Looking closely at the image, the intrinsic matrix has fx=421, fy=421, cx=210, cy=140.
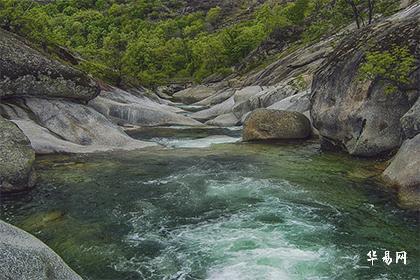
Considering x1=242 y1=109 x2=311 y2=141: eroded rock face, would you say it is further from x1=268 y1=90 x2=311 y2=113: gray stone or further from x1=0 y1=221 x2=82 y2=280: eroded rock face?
x1=0 y1=221 x2=82 y2=280: eroded rock face

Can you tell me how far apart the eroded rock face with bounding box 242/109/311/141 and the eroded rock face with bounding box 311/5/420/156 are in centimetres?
246

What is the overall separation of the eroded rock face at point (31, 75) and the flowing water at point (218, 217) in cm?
634

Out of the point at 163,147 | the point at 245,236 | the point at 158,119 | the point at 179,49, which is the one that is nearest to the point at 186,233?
the point at 245,236

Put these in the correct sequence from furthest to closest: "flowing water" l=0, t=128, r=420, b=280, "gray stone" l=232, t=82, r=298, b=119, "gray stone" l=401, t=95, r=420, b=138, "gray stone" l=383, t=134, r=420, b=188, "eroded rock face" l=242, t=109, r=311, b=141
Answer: "gray stone" l=232, t=82, r=298, b=119 < "eroded rock face" l=242, t=109, r=311, b=141 < "gray stone" l=401, t=95, r=420, b=138 < "gray stone" l=383, t=134, r=420, b=188 < "flowing water" l=0, t=128, r=420, b=280

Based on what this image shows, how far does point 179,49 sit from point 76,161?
94335 mm

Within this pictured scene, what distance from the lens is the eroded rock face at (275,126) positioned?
28156 mm

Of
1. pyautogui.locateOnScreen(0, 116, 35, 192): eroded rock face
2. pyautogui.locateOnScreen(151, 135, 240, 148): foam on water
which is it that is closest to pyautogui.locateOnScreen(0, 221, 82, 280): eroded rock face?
pyautogui.locateOnScreen(0, 116, 35, 192): eroded rock face

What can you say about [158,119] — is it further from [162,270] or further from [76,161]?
[162,270]

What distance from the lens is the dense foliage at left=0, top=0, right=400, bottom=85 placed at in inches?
2038

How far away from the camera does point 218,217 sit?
14297 mm

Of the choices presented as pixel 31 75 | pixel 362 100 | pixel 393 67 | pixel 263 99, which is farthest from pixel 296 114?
pixel 31 75

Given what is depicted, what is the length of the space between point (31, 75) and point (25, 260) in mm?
20986

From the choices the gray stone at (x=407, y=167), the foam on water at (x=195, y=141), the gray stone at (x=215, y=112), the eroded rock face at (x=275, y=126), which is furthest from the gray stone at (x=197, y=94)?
the gray stone at (x=407, y=167)

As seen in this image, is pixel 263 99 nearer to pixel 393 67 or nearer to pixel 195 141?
pixel 195 141
